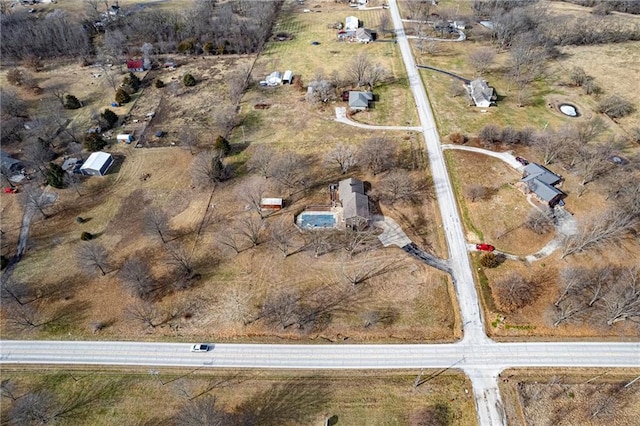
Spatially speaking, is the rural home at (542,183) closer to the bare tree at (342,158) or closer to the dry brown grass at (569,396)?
the dry brown grass at (569,396)

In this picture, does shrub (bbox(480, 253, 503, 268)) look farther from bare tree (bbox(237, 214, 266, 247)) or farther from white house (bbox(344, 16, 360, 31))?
white house (bbox(344, 16, 360, 31))

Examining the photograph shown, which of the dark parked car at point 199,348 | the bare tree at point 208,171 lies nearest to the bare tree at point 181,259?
the dark parked car at point 199,348

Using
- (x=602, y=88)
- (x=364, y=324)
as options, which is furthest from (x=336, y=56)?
(x=364, y=324)

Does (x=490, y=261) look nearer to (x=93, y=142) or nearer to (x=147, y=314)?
(x=147, y=314)

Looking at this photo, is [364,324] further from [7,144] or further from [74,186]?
[7,144]

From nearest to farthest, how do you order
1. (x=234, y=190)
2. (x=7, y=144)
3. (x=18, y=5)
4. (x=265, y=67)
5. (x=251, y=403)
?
(x=251, y=403)
(x=234, y=190)
(x=7, y=144)
(x=265, y=67)
(x=18, y=5)

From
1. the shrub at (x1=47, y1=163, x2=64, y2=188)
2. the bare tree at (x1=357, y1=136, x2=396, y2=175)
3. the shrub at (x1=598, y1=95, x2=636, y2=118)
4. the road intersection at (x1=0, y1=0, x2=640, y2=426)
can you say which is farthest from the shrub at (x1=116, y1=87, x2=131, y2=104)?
the shrub at (x1=598, y1=95, x2=636, y2=118)

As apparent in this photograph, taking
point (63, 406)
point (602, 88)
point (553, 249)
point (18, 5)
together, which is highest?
point (18, 5)
